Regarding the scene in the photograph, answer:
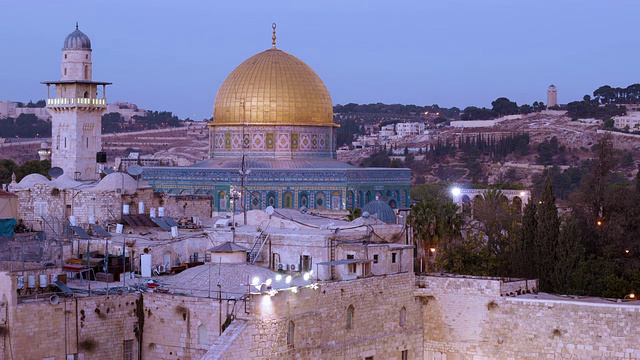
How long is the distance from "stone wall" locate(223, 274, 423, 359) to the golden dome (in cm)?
1777

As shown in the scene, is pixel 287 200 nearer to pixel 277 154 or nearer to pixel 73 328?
pixel 277 154

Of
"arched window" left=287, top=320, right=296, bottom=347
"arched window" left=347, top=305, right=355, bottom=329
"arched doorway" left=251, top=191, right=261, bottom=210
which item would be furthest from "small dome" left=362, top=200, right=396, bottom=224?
"arched window" left=287, top=320, right=296, bottom=347

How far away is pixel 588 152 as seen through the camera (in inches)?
3839

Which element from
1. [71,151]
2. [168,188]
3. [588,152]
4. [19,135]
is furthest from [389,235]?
[19,135]

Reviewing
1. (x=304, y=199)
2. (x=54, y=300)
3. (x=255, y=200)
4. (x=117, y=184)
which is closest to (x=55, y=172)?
(x=255, y=200)

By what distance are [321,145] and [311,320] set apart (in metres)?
21.2

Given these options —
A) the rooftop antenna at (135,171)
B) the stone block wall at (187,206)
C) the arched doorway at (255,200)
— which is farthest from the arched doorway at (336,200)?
the rooftop antenna at (135,171)

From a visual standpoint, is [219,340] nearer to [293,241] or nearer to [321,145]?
[293,241]

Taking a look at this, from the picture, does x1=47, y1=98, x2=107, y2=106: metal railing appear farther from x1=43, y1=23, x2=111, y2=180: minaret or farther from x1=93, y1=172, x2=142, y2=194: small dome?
x1=93, y1=172, x2=142, y2=194: small dome

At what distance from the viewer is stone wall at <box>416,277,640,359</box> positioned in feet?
84.0

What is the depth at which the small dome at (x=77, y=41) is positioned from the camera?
44.6 metres

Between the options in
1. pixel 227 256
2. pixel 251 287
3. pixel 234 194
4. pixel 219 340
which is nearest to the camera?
pixel 219 340

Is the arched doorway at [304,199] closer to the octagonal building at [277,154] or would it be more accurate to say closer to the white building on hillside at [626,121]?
the octagonal building at [277,154]

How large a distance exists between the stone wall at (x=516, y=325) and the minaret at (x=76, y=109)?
20008 mm
